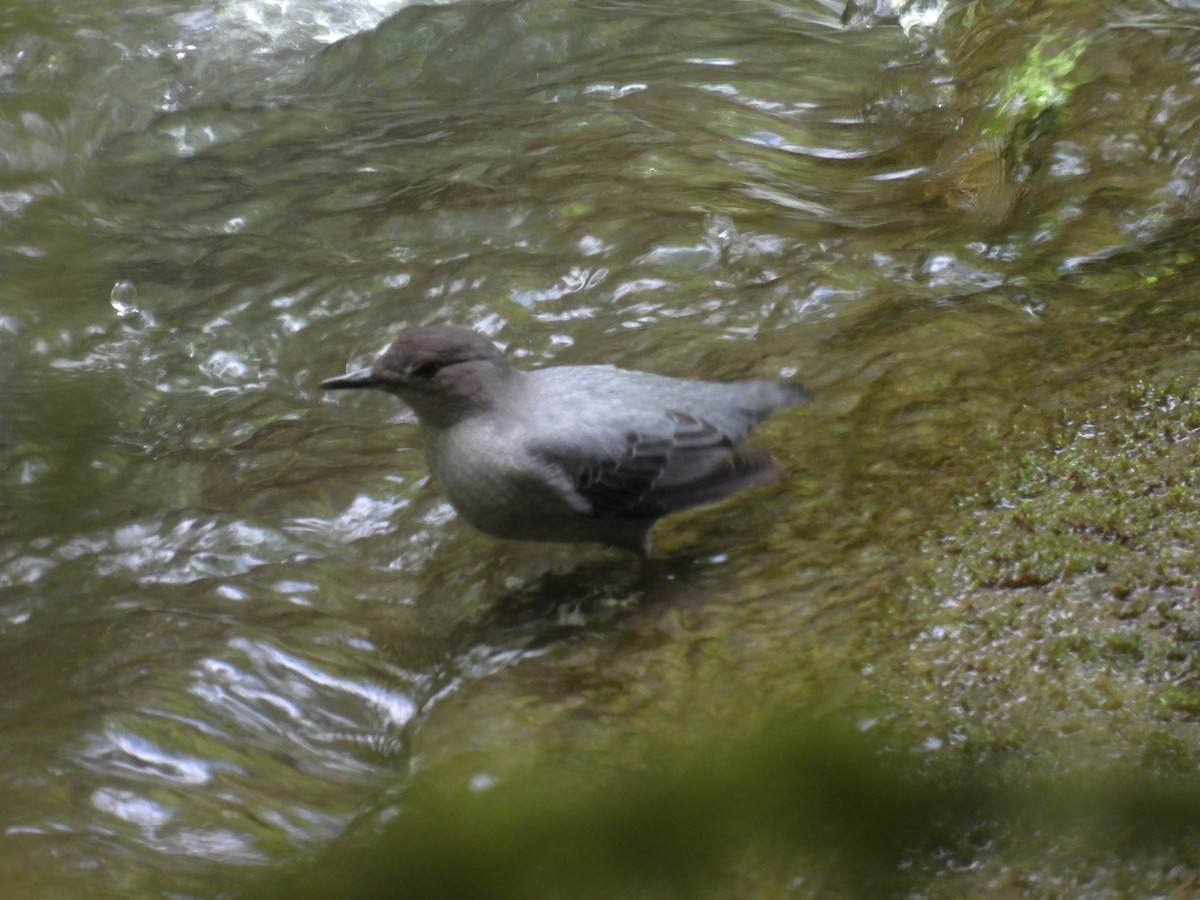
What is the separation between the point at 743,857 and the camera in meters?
2.41

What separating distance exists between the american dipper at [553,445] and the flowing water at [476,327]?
7.1 inches

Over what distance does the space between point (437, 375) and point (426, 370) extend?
0.11ft

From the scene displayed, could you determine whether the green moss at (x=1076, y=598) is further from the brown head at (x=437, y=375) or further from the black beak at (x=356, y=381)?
the black beak at (x=356, y=381)

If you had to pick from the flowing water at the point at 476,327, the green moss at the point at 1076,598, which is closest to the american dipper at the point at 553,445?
the flowing water at the point at 476,327

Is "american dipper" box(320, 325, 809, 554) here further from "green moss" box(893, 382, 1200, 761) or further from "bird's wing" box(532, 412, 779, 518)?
"green moss" box(893, 382, 1200, 761)

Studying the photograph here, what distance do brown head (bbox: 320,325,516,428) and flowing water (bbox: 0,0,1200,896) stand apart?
0.58 m

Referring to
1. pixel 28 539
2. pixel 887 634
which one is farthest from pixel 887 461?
pixel 28 539

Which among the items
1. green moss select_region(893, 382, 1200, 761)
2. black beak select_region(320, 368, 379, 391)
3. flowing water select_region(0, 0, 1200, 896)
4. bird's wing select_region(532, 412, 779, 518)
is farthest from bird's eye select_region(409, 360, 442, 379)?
green moss select_region(893, 382, 1200, 761)

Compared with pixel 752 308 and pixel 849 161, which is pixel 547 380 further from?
pixel 849 161

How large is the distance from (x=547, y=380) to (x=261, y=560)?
1176mm

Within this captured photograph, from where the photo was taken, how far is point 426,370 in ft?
11.4

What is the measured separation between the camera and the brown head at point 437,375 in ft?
11.3

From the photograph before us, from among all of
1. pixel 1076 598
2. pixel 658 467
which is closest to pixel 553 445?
pixel 658 467

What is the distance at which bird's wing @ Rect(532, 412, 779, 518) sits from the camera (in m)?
3.44
